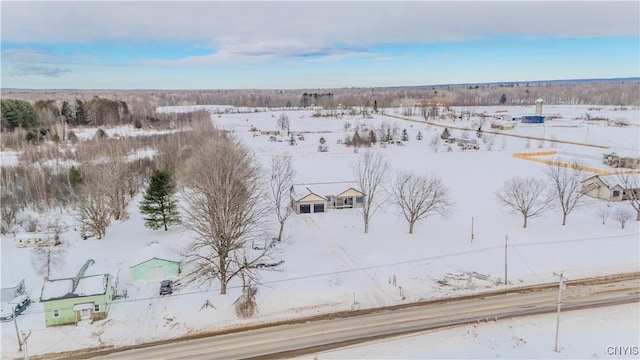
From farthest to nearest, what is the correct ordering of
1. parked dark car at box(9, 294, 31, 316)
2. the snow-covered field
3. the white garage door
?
the white garage door → parked dark car at box(9, 294, 31, 316) → the snow-covered field

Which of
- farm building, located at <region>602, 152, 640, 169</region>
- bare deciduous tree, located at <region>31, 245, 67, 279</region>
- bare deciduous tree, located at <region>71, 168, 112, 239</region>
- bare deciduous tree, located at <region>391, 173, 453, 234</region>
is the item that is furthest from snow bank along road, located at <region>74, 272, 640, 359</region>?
farm building, located at <region>602, 152, 640, 169</region>

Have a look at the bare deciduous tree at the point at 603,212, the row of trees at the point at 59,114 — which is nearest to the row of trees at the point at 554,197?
the bare deciduous tree at the point at 603,212

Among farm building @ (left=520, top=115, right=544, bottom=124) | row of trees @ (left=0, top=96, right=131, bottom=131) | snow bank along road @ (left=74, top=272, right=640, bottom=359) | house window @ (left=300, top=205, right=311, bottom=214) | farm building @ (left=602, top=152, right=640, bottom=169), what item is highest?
row of trees @ (left=0, top=96, right=131, bottom=131)

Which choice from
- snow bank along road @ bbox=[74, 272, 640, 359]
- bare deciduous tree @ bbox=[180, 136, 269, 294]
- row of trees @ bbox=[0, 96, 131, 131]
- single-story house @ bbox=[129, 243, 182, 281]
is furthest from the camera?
row of trees @ bbox=[0, 96, 131, 131]

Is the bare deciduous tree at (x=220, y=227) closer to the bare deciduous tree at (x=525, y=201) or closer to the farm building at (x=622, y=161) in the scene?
the bare deciduous tree at (x=525, y=201)

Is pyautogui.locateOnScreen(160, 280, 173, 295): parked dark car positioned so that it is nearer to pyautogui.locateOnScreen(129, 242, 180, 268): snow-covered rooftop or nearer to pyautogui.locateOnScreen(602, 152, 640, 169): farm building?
pyautogui.locateOnScreen(129, 242, 180, 268): snow-covered rooftop

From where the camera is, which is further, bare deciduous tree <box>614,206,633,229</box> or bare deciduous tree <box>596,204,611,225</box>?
bare deciduous tree <box>596,204,611,225</box>

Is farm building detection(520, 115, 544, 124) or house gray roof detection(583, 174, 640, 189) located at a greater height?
farm building detection(520, 115, 544, 124)
